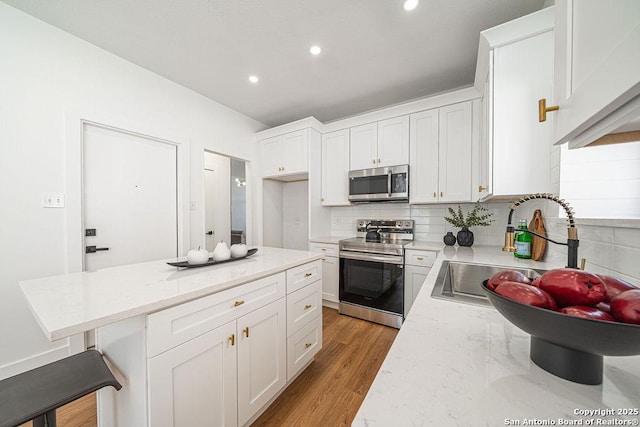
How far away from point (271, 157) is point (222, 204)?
1.21 meters

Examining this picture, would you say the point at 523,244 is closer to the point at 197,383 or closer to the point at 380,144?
the point at 380,144

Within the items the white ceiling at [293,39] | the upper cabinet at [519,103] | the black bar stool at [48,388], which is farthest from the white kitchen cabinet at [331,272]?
the black bar stool at [48,388]

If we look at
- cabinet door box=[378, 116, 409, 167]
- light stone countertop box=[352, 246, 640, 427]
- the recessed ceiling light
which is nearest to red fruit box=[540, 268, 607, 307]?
light stone countertop box=[352, 246, 640, 427]

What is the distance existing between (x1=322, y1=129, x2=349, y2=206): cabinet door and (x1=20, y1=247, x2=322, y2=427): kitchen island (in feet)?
5.74

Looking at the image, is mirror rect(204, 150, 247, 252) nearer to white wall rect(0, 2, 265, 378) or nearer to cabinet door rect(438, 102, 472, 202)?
white wall rect(0, 2, 265, 378)

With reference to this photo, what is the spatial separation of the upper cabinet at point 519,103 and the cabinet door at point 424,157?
3.04 feet

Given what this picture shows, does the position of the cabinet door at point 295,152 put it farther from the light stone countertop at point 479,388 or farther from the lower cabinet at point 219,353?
the light stone countertop at point 479,388

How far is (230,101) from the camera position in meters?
2.97

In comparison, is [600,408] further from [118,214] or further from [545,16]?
[118,214]

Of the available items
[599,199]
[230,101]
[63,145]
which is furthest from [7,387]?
[230,101]

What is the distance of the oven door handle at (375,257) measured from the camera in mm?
2377

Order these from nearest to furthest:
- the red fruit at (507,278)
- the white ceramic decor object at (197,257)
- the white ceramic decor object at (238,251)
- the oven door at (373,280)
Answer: the red fruit at (507,278) → the white ceramic decor object at (197,257) → the white ceramic decor object at (238,251) → the oven door at (373,280)

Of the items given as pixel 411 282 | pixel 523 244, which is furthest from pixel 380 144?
pixel 523 244

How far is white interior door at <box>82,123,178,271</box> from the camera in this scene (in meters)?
2.05
